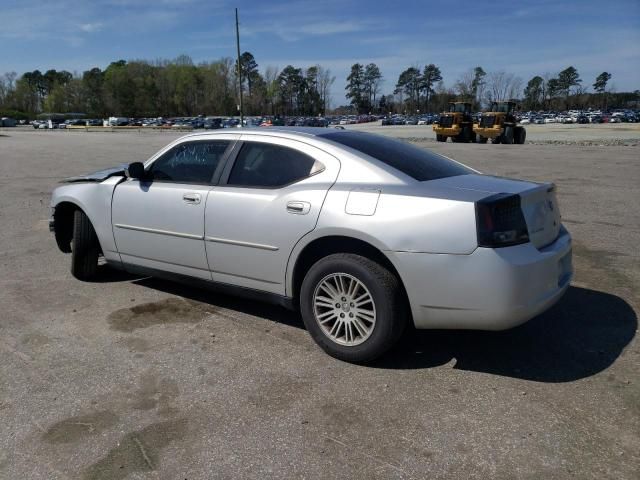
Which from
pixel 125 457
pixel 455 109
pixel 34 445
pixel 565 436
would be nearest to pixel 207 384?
pixel 125 457

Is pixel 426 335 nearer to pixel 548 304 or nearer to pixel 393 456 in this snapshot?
pixel 548 304

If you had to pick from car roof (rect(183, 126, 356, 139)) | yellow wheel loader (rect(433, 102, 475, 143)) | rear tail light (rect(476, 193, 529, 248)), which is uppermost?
yellow wheel loader (rect(433, 102, 475, 143))

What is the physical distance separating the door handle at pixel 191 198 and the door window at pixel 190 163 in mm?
142

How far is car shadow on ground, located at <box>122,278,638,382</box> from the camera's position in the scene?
356 cm

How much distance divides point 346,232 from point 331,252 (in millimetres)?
304

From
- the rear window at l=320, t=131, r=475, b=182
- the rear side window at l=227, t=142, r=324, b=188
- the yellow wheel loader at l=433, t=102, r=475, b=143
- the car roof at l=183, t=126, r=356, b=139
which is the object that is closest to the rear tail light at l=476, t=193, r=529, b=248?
the rear window at l=320, t=131, r=475, b=182

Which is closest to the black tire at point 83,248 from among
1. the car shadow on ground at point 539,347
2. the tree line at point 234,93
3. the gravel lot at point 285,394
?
the gravel lot at point 285,394

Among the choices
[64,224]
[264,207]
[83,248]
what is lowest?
[83,248]

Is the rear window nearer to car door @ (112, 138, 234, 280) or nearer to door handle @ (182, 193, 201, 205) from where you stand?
car door @ (112, 138, 234, 280)

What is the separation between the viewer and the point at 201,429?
9.51ft

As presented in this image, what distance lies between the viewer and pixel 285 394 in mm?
3250

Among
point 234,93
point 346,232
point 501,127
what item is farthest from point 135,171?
point 234,93

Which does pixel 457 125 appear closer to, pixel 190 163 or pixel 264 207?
pixel 190 163

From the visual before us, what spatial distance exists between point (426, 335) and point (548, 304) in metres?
1.00
